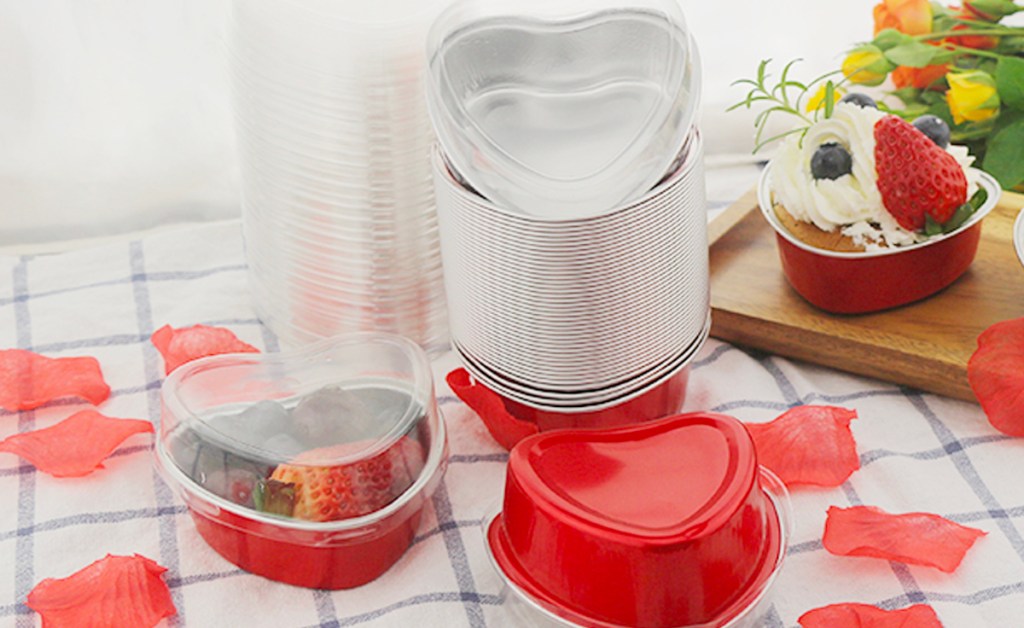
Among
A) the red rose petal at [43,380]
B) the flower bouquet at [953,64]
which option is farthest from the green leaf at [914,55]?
the red rose petal at [43,380]

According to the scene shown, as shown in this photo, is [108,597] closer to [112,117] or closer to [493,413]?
[493,413]

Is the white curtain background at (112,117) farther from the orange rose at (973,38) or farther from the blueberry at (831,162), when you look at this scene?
the blueberry at (831,162)

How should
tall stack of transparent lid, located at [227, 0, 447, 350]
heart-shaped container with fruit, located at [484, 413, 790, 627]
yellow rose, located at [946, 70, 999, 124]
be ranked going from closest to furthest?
1. heart-shaped container with fruit, located at [484, 413, 790, 627]
2. tall stack of transparent lid, located at [227, 0, 447, 350]
3. yellow rose, located at [946, 70, 999, 124]

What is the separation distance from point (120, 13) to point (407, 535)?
552 millimetres

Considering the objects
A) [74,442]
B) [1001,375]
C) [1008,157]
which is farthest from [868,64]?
[74,442]

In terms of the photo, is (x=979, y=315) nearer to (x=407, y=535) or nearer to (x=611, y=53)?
(x=611, y=53)

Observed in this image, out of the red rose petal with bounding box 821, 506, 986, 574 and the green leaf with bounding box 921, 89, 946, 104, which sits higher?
the green leaf with bounding box 921, 89, 946, 104

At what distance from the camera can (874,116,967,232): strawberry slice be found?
2.95ft

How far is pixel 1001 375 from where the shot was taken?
2.90ft

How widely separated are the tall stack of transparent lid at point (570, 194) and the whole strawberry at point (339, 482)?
110 mm

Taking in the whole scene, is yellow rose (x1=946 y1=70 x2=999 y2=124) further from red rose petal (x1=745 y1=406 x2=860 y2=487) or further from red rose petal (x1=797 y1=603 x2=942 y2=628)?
red rose petal (x1=797 y1=603 x2=942 y2=628)

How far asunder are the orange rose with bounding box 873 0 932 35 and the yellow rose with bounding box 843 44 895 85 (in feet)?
0.13

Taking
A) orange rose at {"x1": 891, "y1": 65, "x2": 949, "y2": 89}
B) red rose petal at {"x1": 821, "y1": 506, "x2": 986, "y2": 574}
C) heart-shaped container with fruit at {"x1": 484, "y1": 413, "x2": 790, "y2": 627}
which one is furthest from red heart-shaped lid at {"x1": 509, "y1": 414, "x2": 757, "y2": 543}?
orange rose at {"x1": 891, "y1": 65, "x2": 949, "y2": 89}

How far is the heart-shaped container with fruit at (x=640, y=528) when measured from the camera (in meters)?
0.71
